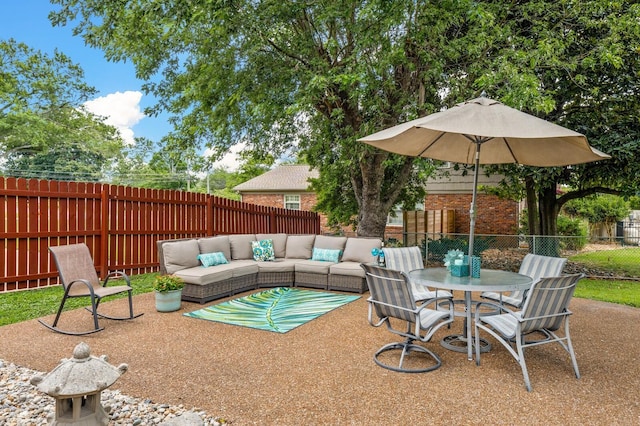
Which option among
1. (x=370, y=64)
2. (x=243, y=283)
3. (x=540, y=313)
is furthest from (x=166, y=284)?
(x=370, y=64)

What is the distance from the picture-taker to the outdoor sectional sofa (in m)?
6.61

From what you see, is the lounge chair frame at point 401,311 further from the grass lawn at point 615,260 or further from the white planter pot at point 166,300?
the grass lawn at point 615,260

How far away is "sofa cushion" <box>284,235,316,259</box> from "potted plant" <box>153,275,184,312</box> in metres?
2.80

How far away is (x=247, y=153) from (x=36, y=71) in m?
20.9

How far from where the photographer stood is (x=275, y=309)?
19.9 ft

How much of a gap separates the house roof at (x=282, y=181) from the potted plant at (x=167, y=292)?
14.4 metres

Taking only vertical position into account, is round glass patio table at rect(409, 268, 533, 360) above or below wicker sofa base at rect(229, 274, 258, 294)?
above

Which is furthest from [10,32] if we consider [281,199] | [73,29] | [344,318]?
[344,318]

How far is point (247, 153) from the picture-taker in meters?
11.4

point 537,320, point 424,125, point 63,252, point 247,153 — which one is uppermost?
point 247,153

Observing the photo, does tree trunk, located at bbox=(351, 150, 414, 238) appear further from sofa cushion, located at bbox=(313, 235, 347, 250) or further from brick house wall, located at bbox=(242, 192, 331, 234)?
brick house wall, located at bbox=(242, 192, 331, 234)

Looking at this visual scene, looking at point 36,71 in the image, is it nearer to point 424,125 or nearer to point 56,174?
point 56,174

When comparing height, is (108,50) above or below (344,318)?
above

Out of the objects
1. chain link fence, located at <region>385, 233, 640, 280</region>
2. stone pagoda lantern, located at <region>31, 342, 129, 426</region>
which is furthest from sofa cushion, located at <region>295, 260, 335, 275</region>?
stone pagoda lantern, located at <region>31, 342, 129, 426</region>
